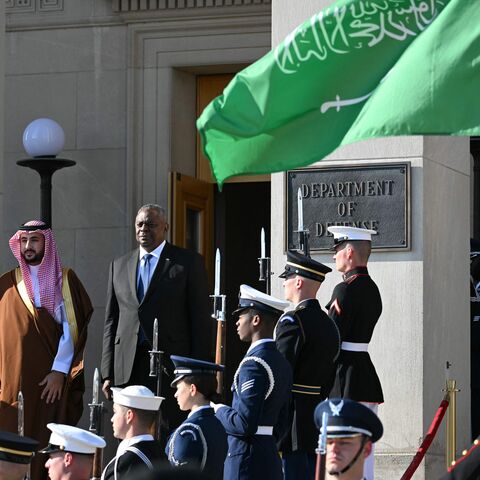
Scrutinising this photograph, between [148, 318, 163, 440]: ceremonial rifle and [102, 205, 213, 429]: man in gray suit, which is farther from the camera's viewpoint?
[102, 205, 213, 429]: man in gray suit

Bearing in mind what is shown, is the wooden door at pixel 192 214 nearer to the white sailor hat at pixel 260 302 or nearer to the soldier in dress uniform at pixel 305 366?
the soldier in dress uniform at pixel 305 366

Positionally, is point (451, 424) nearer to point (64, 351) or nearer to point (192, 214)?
point (64, 351)

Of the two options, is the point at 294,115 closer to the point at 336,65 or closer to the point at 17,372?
the point at 336,65

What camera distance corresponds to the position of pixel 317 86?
304 inches

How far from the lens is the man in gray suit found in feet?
36.0

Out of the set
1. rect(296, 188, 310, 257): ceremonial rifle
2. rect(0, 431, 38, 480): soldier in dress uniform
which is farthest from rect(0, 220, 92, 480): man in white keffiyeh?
rect(0, 431, 38, 480): soldier in dress uniform

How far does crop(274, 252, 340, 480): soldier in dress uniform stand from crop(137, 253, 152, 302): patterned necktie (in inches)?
63.5

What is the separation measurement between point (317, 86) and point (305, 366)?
2.45 meters

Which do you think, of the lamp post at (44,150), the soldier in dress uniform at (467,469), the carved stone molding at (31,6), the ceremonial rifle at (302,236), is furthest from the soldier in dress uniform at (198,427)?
the carved stone molding at (31,6)

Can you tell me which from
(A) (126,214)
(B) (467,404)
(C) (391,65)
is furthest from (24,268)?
(C) (391,65)

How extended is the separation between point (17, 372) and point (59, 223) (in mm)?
2856

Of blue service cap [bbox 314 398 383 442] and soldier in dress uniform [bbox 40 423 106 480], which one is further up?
blue service cap [bbox 314 398 383 442]

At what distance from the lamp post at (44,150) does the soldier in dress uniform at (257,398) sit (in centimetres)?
450

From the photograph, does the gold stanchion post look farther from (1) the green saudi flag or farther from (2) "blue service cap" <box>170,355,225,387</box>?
(1) the green saudi flag
